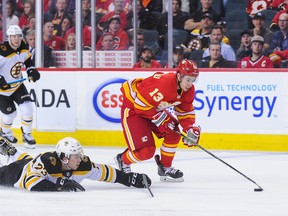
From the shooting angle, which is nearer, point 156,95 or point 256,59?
point 156,95

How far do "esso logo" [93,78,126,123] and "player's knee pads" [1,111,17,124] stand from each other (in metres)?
0.83

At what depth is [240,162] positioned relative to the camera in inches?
333

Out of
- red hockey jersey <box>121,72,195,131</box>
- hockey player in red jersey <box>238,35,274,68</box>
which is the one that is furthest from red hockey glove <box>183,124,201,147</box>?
hockey player in red jersey <box>238,35,274,68</box>

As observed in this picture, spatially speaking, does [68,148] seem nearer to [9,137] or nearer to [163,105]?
[163,105]

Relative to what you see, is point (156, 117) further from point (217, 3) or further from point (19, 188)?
point (217, 3)

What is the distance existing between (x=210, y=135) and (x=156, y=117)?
8.93 ft

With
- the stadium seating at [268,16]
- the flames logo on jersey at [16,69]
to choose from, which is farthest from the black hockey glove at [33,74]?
the stadium seating at [268,16]

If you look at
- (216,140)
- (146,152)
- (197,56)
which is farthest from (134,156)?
(197,56)

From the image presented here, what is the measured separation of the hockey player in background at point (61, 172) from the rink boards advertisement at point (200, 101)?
309 centimetres

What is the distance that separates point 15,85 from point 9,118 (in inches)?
13.4

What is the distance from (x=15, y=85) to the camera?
31.5ft

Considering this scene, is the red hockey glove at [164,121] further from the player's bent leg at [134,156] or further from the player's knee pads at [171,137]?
the player's bent leg at [134,156]

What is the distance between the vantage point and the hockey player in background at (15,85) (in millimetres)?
9484

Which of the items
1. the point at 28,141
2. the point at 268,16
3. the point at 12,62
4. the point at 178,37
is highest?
the point at 268,16
